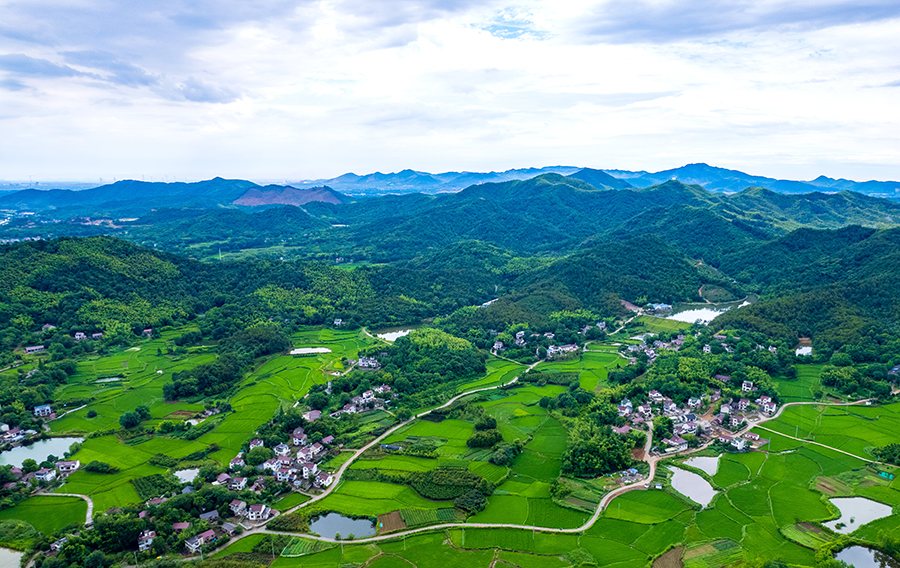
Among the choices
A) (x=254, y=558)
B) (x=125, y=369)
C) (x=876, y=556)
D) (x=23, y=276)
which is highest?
(x=23, y=276)

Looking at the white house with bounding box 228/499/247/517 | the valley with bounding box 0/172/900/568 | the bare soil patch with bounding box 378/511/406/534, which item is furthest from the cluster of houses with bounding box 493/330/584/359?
the white house with bounding box 228/499/247/517

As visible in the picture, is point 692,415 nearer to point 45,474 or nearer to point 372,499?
point 372,499

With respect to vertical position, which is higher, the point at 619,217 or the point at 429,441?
the point at 619,217

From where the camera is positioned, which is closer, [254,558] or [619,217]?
[254,558]

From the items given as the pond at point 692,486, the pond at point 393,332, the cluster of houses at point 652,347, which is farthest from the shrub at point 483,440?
the pond at point 393,332

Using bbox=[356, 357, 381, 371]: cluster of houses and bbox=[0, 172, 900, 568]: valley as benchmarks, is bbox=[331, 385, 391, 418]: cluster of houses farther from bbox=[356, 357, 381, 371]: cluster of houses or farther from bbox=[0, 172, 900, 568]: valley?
bbox=[356, 357, 381, 371]: cluster of houses

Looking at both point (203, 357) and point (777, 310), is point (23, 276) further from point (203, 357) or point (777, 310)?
point (777, 310)

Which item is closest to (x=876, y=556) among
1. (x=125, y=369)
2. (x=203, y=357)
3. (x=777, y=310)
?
(x=777, y=310)

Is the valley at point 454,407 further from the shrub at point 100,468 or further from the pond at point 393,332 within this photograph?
the pond at point 393,332
